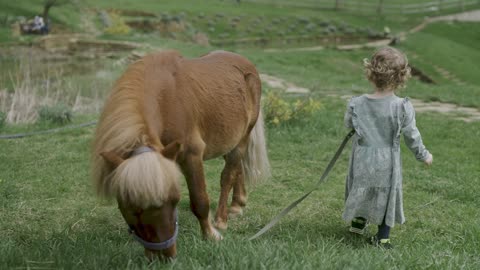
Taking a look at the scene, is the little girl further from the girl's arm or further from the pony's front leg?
the pony's front leg

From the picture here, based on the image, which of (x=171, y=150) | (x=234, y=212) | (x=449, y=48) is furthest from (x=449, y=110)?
(x=449, y=48)

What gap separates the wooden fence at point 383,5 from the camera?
38.0 metres

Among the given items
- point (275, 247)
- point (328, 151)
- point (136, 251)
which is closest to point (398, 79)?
point (275, 247)

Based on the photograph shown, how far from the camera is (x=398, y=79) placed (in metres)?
3.97

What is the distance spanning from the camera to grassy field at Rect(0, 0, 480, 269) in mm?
3203

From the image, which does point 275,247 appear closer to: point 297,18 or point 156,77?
point 156,77

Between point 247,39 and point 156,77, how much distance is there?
87.5 ft

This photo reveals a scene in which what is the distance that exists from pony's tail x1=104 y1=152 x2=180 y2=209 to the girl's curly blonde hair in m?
1.88

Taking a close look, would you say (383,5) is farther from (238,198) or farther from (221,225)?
(221,225)

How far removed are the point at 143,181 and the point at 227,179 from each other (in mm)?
2114

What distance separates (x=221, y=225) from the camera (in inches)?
179

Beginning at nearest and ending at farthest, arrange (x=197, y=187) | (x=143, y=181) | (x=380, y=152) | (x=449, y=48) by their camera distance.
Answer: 1. (x=143, y=181)
2. (x=197, y=187)
3. (x=380, y=152)
4. (x=449, y=48)

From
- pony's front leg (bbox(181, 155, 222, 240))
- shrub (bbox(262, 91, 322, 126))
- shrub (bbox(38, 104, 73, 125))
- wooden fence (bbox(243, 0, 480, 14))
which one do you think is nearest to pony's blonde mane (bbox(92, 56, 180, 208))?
pony's front leg (bbox(181, 155, 222, 240))

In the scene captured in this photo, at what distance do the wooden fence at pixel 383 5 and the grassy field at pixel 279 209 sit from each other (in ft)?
97.0
